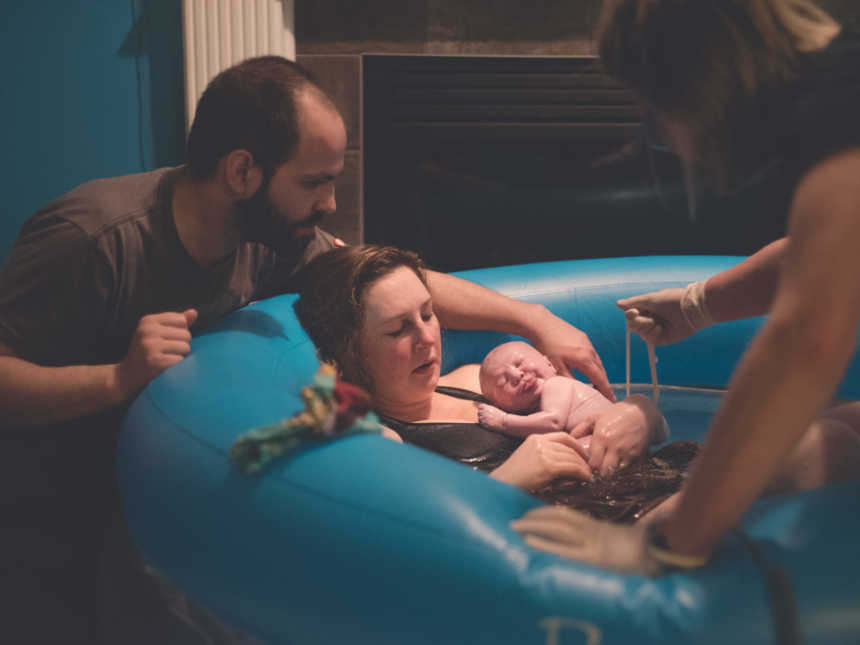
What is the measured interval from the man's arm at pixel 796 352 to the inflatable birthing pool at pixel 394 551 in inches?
1.0

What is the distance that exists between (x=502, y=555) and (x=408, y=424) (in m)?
0.76

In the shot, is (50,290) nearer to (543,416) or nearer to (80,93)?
(543,416)

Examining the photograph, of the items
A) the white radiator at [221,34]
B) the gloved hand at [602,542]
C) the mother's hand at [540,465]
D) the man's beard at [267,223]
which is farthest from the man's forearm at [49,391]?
the white radiator at [221,34]

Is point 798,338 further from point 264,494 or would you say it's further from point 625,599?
point 264,494

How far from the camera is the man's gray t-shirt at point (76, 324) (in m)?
1.43

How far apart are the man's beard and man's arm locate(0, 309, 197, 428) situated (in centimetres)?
28

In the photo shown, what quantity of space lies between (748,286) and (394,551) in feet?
2.57

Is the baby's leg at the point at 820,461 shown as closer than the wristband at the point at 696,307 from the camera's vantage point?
Yes

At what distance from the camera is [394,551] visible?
957 mm

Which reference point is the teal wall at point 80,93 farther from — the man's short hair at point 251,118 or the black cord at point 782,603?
the black cord at point 782,603

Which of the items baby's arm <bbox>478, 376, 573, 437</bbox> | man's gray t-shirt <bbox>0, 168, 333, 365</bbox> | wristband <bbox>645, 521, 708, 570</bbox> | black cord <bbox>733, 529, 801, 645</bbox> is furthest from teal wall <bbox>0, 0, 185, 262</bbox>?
black cord <bbox>733, 529, 801, 645</bbox>

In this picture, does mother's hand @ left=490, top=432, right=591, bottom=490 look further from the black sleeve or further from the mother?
the black sleeve

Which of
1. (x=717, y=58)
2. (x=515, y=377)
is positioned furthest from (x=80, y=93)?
(x=717, y=58)

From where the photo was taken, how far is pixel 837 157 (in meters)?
Answer: 0.80
